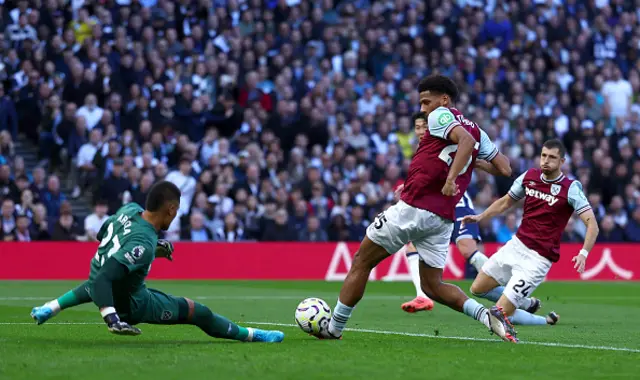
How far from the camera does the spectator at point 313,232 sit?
23438mm

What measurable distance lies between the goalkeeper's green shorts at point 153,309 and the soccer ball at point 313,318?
128 centimetres

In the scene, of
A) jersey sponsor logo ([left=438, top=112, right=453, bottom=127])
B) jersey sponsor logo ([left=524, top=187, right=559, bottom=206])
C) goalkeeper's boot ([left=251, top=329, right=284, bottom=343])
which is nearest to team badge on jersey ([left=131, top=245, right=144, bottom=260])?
goalkeeper's boot ([left=251, top=329, right=284, bottom=343])

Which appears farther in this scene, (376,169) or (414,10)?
(414,10)

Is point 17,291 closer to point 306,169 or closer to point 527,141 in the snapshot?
point 306,169

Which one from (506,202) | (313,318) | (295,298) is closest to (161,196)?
(313,318)

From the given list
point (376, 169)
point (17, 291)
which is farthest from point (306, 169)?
point (17, 291)

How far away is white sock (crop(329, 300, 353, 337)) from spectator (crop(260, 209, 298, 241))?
13.4 metres

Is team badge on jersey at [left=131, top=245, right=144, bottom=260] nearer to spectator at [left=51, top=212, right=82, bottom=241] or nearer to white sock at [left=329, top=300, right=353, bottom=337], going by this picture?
white sock at [left=329, top=300, right=353, bottom=337]

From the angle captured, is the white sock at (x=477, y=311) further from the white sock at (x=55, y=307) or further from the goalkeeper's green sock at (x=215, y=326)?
the white sock at (x=55, y=307)

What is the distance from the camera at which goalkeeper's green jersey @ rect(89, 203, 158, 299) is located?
332 inches

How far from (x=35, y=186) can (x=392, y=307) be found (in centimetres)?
958

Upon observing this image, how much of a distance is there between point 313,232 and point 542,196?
12560 mm

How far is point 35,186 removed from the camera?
21.8 metres

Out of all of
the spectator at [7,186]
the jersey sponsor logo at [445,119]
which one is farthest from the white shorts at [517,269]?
the spectator at [7,186]
